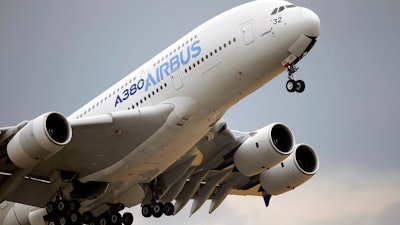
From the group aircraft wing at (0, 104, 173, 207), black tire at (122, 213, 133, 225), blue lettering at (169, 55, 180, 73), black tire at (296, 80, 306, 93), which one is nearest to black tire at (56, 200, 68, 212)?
aircraft wing at (0, 104, 173, 207)

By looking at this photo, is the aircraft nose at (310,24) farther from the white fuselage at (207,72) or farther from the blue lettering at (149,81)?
the blue lettering at (149,81)

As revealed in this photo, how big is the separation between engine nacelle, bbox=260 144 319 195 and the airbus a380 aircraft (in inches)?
42.9

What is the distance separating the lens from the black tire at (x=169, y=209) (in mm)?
36947

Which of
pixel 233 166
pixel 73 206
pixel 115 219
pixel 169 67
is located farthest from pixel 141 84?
pixel 233 166

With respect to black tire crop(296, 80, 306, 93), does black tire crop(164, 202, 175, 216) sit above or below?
below

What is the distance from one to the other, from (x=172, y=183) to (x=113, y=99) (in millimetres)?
4018

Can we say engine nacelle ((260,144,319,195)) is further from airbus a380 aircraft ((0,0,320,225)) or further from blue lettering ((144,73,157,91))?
blue lettering ((144,73,157,91))

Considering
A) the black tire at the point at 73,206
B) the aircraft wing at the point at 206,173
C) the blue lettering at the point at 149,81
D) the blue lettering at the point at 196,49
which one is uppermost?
the blue lettering at the point at 196,49

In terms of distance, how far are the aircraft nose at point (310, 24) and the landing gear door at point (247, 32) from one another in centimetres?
170

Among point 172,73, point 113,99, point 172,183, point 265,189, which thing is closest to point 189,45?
point 172,73

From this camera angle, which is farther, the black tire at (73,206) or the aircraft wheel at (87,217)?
the aircraft wheel at (87,217)

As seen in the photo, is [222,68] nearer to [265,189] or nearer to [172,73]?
[172,73]

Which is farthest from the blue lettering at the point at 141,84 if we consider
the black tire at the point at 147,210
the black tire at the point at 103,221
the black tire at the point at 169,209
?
the black tire at the point at 103,221

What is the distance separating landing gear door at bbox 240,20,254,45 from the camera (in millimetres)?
31750
